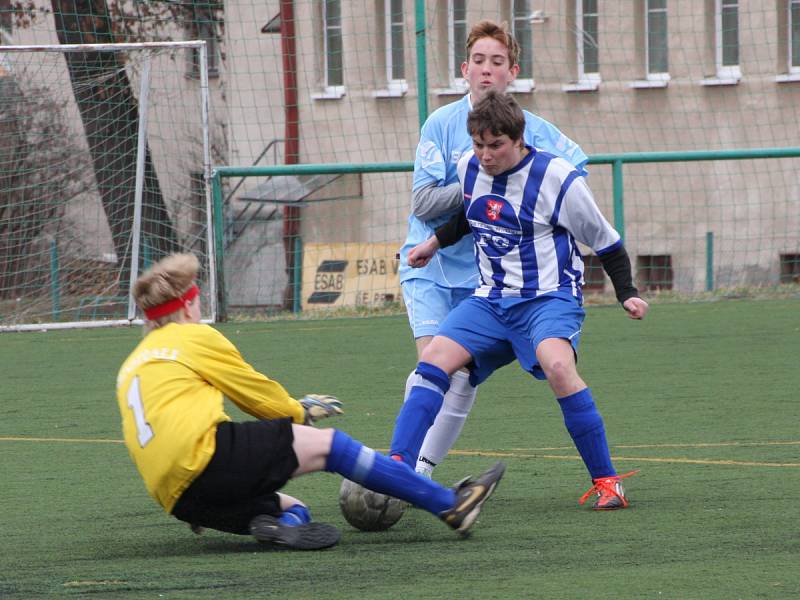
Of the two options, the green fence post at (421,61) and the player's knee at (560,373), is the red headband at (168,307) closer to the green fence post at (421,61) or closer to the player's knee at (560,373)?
the player's knee at (560,373)

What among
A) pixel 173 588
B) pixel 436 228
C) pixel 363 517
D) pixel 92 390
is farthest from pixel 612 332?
pixel 173 588

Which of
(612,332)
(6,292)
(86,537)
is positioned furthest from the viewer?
(6,292)

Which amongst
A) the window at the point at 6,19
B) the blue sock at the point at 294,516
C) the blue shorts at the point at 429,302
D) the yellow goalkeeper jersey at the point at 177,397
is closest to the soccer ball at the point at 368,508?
the blue sock at the point at 294,516

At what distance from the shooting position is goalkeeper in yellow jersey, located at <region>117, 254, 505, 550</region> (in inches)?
183

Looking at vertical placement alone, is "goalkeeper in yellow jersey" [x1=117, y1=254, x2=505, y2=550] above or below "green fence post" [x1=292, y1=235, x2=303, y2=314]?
above

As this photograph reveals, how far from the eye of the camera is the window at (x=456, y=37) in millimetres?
18920

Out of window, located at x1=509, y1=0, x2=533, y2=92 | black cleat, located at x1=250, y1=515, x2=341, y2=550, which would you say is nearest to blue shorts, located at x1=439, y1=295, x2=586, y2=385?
black cleat, located at x1=250, y1=515, x2=341, y2=550

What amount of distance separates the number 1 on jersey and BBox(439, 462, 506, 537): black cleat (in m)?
0.96

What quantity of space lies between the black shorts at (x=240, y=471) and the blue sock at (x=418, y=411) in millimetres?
603

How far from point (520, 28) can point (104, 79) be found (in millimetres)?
8161

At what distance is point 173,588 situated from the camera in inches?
166

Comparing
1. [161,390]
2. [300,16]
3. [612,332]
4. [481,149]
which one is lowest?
[612,332]

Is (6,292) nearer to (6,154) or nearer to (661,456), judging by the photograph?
(6,154)

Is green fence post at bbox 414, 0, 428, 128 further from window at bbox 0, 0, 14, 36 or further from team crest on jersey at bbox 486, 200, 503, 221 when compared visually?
team crest on jersey at bbox 486, 200, 503, 221
